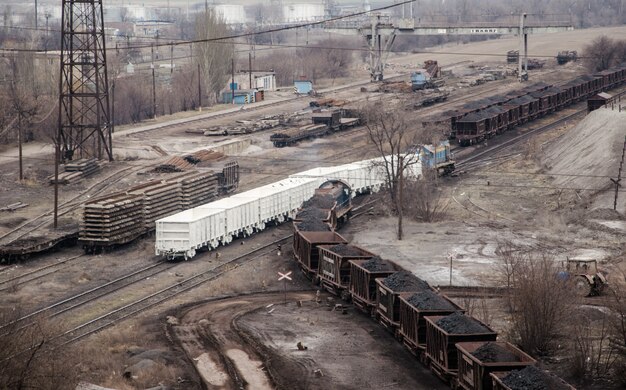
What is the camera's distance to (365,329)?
1276 inches

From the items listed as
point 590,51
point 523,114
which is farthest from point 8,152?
point 590,51

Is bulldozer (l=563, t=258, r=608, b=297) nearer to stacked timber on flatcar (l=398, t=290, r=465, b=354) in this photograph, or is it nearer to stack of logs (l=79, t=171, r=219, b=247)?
stacked timber on flatcar (l=398, t=290, r=465, b=354)

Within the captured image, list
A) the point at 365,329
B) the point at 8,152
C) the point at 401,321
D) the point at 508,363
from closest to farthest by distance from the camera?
the point at 508,363 < the point at 401,321 < the point at 365,329 < the point at 8,152

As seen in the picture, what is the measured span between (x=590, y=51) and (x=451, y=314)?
Result: 3689 inches

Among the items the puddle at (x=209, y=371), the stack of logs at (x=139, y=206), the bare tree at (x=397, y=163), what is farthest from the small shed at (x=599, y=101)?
the puddle at (x=209, y=371)

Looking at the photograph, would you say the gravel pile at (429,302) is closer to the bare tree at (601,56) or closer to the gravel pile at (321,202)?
the gravel pile at (321,202)

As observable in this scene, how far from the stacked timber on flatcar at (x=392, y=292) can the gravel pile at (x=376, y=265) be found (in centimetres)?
111

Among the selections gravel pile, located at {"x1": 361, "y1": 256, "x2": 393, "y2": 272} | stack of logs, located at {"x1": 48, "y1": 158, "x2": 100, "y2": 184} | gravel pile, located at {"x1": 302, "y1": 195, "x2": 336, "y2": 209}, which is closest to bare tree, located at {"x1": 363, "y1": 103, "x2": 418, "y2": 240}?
gravel pile, located at {"x1": 302, "y1": 195, "x2": 336, "y2": 209}

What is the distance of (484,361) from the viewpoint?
969 inches

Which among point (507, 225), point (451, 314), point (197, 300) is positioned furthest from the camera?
point (507, 225)

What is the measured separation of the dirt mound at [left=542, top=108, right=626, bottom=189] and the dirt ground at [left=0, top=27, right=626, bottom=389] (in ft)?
0.58

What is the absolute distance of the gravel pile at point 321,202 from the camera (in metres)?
46.2

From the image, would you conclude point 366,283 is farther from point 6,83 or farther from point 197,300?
point 6,83

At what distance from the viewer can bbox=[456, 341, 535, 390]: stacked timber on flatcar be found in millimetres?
24094
